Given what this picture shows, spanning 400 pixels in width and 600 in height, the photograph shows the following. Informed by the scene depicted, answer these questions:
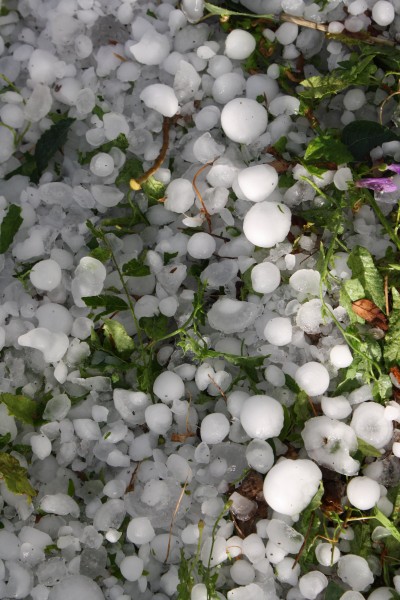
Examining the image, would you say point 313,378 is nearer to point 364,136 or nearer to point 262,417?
point 262,417

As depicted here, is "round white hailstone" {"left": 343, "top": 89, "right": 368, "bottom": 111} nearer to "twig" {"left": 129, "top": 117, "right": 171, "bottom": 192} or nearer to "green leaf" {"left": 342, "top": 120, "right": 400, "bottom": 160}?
"green leaf" {"left": 342, "top": 120, "right": 400, "bottom": 160}

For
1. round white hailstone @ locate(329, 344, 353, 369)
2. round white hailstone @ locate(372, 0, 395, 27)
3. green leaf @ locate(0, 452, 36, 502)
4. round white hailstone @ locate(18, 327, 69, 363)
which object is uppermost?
round white hailstone @ locate(372, 0, 395, 27)

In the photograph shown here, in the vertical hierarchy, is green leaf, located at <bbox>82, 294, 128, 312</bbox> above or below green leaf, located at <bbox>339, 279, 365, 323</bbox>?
below

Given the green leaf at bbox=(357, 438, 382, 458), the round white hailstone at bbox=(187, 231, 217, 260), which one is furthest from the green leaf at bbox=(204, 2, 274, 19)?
the green leaf at bbox=(357, 438, 382, 458)

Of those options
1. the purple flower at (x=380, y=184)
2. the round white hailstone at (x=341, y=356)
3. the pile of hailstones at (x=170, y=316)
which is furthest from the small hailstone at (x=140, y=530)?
the purple flower at (x=380, y=184)

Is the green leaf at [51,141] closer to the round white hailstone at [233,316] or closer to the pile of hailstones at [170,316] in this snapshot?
the pile of hailstones at [170,316]

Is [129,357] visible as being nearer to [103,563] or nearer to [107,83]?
[103,563]

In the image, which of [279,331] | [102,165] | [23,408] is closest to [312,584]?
[279,331]
